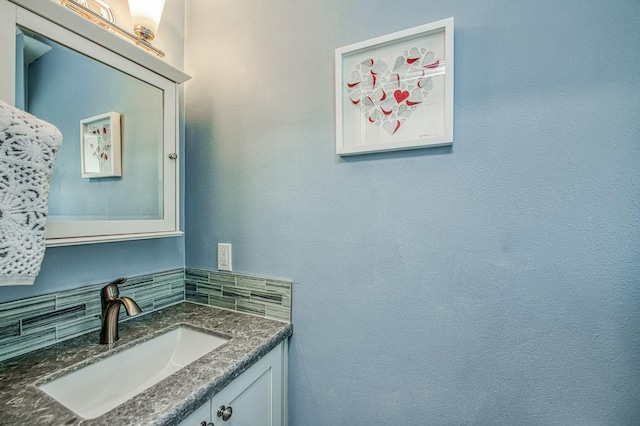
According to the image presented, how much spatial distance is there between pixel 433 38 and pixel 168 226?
1051mm

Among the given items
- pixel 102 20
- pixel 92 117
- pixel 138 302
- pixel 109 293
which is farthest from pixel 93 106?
pixel 138 302

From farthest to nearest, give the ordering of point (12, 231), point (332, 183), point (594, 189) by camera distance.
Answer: point (332, 183), point (594, 189), point (12, 231)

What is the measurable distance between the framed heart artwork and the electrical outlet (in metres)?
0.62

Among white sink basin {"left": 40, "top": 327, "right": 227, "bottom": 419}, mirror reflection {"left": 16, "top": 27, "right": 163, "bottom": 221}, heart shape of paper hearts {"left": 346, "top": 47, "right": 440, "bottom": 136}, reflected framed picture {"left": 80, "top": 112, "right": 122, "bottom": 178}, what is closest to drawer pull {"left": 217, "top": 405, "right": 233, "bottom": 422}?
white sink basin {"left": 40, "top": 327, "right": 227, "bottom": 419}

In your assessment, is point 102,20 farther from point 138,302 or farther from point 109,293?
point 138,302

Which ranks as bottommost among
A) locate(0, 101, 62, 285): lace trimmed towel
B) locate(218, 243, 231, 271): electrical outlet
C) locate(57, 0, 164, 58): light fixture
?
locate(218, 243, 231, 271): electrical outlet

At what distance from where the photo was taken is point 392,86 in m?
0.85

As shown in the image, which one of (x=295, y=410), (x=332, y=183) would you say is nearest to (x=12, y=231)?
(x=332, y=183)

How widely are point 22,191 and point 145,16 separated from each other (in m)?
0.70

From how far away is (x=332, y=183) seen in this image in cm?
95

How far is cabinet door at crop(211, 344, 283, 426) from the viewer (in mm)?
701

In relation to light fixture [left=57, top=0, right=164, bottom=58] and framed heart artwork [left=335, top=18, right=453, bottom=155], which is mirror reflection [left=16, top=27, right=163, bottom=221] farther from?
framed heart artwork [left=335, top=18, right=453, bottom=155]

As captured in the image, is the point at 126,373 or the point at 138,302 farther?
the point at 138,302

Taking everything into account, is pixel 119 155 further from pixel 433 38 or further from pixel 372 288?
pixel 433 38
